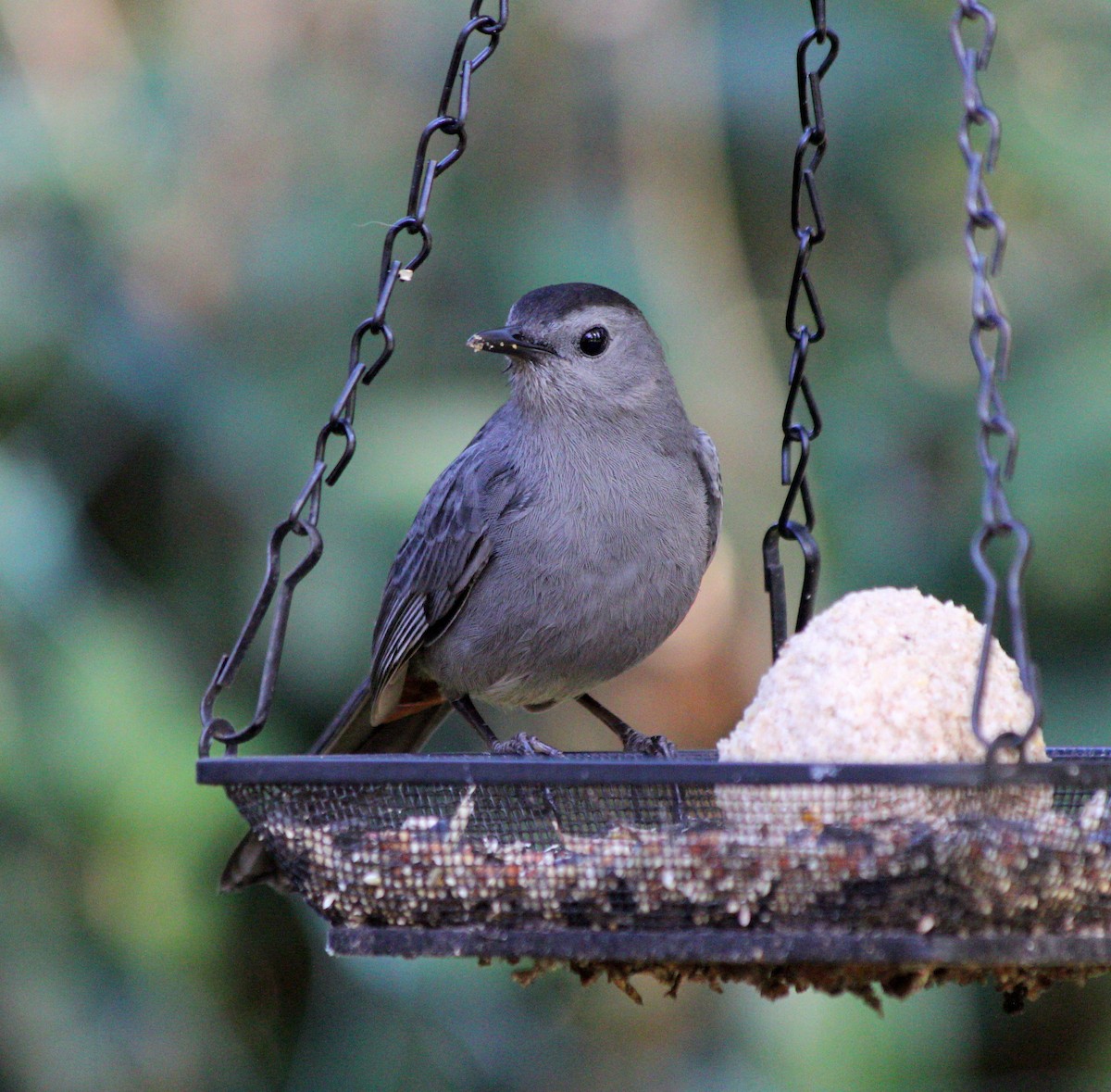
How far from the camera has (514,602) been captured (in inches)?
159

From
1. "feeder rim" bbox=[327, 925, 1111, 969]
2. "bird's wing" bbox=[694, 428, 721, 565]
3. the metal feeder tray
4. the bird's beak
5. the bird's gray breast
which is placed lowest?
"feeder rim" bbox=[327, 925, 1111, 969]

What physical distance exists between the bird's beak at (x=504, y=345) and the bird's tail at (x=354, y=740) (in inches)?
40.4

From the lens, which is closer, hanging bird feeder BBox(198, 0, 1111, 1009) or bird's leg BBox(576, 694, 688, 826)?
hanging bird feeder BBox(198, 0, 1111, 1009)

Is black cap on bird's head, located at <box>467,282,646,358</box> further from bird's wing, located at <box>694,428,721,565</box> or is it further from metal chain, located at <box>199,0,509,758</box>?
metal chain, located at <box>199,0,509,758</box>

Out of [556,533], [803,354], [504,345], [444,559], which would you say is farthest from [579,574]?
[803,354]

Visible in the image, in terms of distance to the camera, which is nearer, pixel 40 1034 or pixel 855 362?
pixel 40 1034

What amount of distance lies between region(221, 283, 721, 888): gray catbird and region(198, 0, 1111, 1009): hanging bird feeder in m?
1.10

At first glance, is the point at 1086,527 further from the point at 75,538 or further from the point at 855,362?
the point at 75,538

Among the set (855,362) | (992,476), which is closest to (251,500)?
(855,362)

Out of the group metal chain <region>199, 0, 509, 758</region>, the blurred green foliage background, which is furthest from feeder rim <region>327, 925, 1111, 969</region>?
the blurred green foliage background

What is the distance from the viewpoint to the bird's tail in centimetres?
375

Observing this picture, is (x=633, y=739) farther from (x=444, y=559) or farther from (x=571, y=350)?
(x=571, y=350)

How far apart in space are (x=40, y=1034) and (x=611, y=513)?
2477mm

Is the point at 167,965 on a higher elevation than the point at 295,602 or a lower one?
lower
